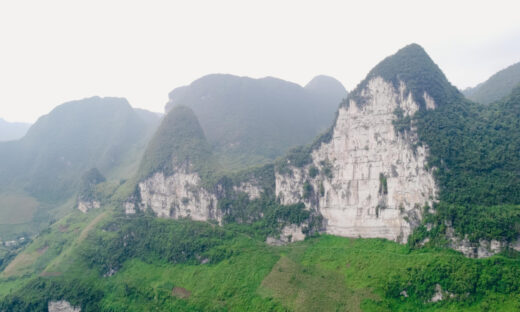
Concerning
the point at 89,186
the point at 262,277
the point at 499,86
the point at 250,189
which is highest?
the point at 499,86

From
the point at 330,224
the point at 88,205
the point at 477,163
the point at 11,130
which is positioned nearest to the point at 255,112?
the point at 88,205

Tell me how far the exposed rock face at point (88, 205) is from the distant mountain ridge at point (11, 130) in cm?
12486

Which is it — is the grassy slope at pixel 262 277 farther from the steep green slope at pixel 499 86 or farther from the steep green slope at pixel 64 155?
the steep green slope at pixel 499 86

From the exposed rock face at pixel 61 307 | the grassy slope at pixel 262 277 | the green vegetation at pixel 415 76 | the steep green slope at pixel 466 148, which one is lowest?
the exposed rock face at pixel 61 307

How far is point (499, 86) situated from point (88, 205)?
94.8 metres

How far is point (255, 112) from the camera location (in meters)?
108

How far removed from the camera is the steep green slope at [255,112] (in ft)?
298

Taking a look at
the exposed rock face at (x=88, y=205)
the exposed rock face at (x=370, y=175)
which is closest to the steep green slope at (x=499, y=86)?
the exposed rock face at (x=370, y=175)

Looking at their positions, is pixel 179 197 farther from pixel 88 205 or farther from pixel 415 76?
pixel 415 76

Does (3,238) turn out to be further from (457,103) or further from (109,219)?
(457,103)

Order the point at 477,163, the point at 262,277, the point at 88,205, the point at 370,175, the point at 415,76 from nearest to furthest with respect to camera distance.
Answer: the point at 477,163, the point at 262,277, the point at 370,175, the point at 415,76, the point at 88,205

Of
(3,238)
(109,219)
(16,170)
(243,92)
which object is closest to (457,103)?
(109,219)

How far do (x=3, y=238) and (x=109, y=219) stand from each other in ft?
119

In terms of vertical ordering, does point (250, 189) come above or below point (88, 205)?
above
